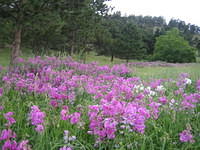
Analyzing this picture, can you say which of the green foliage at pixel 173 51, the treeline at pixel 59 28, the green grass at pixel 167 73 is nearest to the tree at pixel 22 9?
the treeline at pixel 59 28

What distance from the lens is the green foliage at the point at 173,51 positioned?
4538 cm

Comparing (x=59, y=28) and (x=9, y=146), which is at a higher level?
(x=59, y=28)

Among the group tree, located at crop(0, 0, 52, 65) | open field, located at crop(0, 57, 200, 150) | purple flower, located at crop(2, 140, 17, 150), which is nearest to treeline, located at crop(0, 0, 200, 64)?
tree, located at crop(0, 0, 52, 65)

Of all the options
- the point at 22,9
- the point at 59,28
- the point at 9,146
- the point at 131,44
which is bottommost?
the point at 9,146

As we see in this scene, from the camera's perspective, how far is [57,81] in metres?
4.57

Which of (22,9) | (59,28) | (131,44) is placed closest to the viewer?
(22,9)

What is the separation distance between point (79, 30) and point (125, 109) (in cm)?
2075

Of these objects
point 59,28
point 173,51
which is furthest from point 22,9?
point 173,51

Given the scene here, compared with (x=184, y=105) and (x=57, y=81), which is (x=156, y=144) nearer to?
(x=184, y=105)

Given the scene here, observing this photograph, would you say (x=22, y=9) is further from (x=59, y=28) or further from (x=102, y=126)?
(x=59, y=28)

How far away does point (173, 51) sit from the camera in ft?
149

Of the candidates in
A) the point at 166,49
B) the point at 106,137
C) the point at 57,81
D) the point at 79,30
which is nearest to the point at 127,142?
the point at 106,137

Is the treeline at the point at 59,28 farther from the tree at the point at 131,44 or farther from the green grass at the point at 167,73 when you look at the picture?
the green grass at the point at 167,73

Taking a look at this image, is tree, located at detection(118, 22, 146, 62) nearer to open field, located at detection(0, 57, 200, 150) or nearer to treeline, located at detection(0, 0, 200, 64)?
treeline, located at detection(0, 0, 200, 64)
